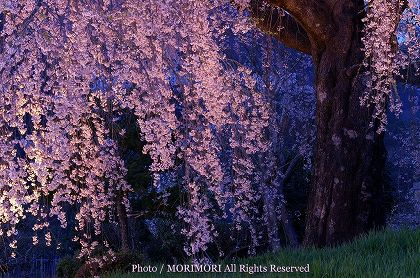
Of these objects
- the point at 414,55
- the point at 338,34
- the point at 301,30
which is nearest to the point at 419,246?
the point at 414,55

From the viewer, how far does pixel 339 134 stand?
5797 millimetres

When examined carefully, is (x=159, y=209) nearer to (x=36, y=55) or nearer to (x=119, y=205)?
(x=119, y=205)

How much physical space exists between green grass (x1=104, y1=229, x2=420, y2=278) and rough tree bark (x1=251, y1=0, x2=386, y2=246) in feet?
1.54

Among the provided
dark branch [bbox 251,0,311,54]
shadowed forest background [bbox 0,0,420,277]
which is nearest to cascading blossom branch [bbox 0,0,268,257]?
shadowed forest background [bbox 0,0,420,277]

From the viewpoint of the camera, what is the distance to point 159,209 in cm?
1014

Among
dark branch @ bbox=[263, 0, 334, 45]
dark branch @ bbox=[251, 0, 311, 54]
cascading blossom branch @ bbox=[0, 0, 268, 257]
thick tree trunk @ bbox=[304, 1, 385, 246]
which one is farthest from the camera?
dark branch @ bbox=[251, 0, 311, 54]

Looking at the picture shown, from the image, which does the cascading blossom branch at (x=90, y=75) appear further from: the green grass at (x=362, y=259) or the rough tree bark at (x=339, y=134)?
the rough tree bark at (x=339, y=134)

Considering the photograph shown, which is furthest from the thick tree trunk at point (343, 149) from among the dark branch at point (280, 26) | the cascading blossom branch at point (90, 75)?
the cascading blossom branch at point (90, 75)

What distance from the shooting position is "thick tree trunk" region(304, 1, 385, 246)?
5750 mm

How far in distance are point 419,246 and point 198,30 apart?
2399 mm

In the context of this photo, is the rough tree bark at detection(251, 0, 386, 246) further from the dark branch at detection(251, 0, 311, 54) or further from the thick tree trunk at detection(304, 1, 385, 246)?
the dark branch at detection(251, 0, 311, 54)

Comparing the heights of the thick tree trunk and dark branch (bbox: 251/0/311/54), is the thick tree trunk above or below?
below

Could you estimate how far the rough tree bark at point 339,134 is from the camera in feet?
18.9

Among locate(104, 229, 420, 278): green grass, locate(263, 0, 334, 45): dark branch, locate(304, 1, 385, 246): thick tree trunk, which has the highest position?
locate(263, 0, 334, 45): dark branch
